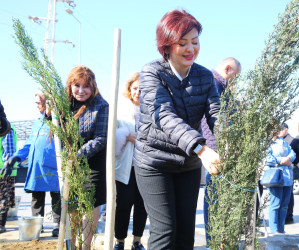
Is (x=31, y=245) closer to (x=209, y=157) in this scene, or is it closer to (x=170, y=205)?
(x=170, y=205)

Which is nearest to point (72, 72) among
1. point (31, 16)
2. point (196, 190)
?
point (196, 190)

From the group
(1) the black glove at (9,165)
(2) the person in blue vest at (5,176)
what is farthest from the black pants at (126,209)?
(2) the person in blue vest at (5,176)

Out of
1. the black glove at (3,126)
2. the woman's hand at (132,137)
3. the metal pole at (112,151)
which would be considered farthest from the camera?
the woman's hand at (132,137)

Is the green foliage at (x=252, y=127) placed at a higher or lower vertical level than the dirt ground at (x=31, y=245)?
higher

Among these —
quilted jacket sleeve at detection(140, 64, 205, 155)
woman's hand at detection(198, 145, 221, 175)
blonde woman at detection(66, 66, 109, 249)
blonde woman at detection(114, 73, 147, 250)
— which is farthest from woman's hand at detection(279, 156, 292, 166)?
woman's hand at detection(198, 145, 221, 175)

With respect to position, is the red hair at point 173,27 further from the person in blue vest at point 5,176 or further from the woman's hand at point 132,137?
the person in blue vest at point 5,176

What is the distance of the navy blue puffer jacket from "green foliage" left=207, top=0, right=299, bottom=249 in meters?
0.35

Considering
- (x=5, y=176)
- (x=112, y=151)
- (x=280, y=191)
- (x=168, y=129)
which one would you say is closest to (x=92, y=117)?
(x=112, y=151)

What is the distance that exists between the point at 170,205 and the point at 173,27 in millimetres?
1193

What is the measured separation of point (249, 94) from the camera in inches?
84.0

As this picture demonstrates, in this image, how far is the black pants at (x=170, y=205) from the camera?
2342mm

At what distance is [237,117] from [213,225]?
0.67m

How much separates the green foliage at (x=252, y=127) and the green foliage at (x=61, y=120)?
4.31ft

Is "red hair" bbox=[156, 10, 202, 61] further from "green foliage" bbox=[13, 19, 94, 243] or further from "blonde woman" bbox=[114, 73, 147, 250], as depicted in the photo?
"blonde woman" bbox=[114, 73, 147, 250]
